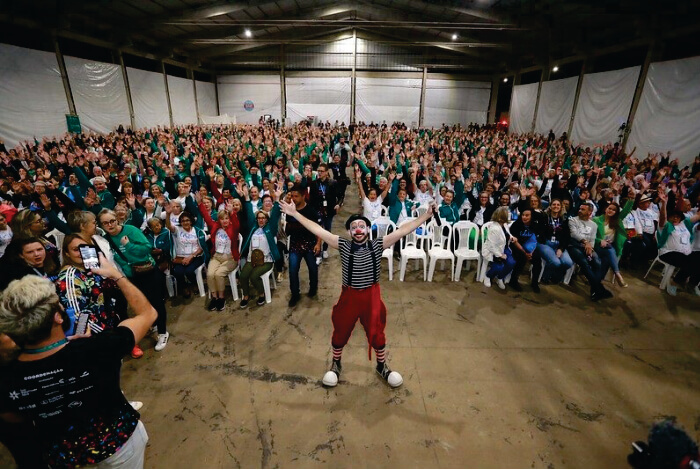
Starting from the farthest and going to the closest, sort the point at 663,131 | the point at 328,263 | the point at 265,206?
the point at 663,131, the point at 328,263, the point at 265,206

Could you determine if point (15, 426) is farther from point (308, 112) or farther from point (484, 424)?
point (308, 112)

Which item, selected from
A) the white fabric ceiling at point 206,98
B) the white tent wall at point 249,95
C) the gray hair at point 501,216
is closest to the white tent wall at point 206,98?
the white fabric ceiling at point 206,98

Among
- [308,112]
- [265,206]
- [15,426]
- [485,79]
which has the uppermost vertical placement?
[485,79]

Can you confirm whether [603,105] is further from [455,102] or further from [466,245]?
[455,102]

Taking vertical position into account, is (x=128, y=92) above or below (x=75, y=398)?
above

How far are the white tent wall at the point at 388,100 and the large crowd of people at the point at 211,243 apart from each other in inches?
689

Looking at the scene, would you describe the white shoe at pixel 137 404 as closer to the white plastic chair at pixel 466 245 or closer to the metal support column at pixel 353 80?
the white plastic chair at pixel 466 245

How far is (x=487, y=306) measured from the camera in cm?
416

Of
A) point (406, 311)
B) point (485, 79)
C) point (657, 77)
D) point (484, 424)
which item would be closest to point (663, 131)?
point (657, 77)

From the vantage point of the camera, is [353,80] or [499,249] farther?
[353,80]

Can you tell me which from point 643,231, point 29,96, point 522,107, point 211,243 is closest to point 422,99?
point 522,107

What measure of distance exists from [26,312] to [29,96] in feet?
50.9

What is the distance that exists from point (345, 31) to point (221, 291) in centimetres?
2346

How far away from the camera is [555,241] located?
Result: 183 inches
